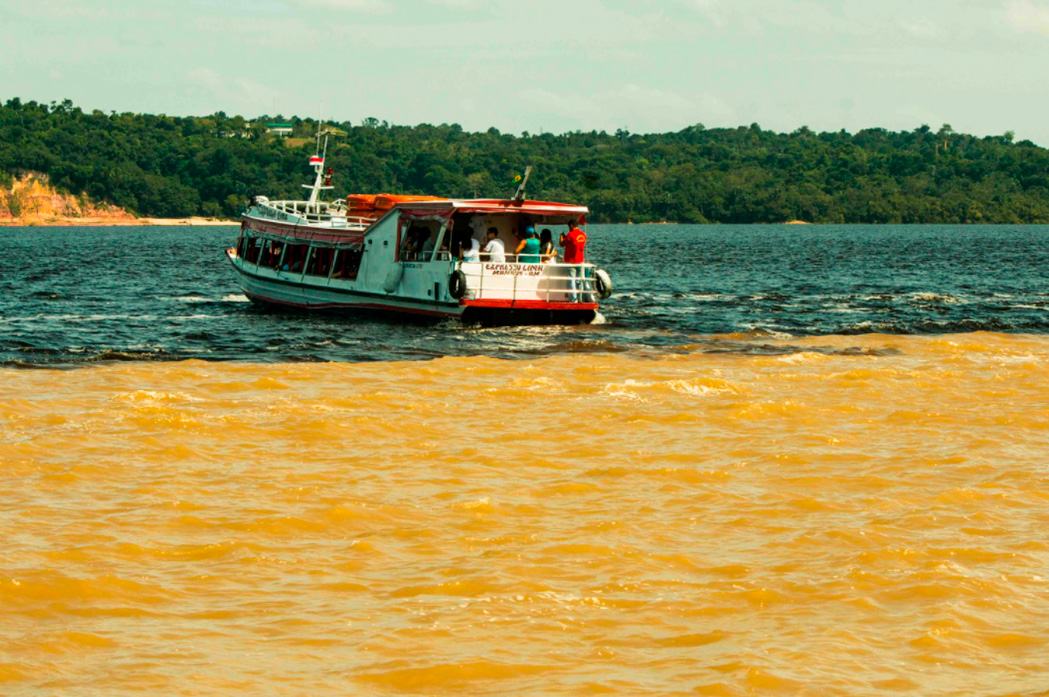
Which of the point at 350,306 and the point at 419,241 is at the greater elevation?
the point at 419,241

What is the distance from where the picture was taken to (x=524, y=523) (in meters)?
11.9

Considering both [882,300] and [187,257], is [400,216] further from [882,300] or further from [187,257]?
[187,257]

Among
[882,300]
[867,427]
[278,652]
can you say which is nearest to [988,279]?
[882,300]

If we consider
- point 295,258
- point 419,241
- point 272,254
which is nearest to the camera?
point 419,241

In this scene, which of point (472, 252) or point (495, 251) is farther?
point (495, 251)

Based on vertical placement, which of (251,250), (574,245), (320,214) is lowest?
(251,250)

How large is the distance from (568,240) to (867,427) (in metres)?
15.2

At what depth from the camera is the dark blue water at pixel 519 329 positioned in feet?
86.5

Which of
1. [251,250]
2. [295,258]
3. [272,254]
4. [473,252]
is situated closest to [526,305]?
[473,252]

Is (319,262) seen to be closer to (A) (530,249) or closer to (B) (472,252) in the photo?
(B) (472,252)

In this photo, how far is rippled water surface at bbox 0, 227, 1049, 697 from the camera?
8484mm

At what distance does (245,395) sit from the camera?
19.3 m

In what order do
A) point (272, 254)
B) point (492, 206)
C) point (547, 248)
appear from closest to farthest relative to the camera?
point (492, 206) → point (547, 248) → point (272, 254)

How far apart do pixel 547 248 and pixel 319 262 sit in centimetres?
707
